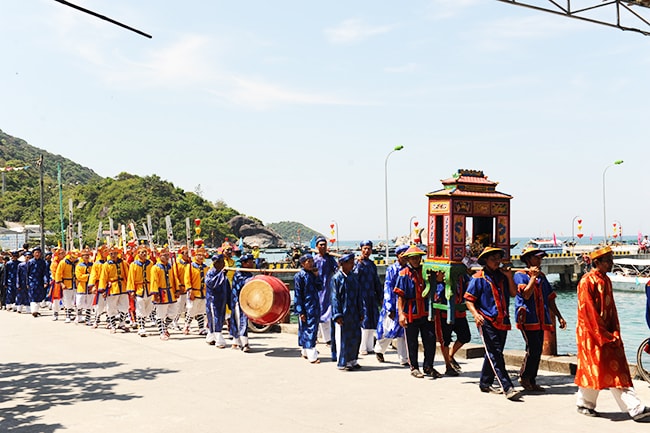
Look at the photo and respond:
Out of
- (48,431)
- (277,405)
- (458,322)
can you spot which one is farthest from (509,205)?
(48,431)

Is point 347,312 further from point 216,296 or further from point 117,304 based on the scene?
point 117,304

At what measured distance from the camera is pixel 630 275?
4522 cm

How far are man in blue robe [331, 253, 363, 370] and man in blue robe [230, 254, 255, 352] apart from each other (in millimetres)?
2120

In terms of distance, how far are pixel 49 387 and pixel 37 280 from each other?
1155cm

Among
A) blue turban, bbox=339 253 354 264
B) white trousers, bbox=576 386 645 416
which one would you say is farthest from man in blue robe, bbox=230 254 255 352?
white trousers, bbox=576 386 645 416

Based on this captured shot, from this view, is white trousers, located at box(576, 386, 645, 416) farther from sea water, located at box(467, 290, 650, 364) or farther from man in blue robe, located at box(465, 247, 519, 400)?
sea water, located at box(467, 290, 650, 364)

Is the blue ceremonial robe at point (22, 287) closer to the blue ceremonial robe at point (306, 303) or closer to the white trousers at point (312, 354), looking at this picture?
the blue ceremonial robe at point (306, 303)

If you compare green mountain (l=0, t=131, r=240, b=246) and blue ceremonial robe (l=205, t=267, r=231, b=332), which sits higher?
green mountain (l=0, t=131, r=240, b=246)

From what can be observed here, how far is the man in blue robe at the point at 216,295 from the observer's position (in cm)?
1190

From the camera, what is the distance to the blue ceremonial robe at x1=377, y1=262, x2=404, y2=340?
9.16 m

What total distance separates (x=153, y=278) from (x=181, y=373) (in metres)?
4.51

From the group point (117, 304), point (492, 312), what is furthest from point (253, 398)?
point (117, 304)

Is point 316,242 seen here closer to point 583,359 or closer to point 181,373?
point 181,373

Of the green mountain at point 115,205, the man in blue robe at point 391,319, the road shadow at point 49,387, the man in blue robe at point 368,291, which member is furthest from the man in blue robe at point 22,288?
the green mountain at point 115,205
